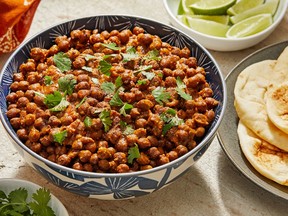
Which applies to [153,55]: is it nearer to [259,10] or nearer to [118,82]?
[118,82]

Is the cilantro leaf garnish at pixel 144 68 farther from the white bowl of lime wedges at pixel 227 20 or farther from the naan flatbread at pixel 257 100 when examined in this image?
the white bowl of lime wedges at pixel 227 20

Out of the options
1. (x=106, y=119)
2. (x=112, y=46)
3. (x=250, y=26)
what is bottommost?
(x=250, y=26)

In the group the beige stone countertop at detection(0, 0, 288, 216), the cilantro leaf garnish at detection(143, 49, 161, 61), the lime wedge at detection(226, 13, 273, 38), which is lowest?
the beige stone countertop at detection(0, 0, 288, 216)

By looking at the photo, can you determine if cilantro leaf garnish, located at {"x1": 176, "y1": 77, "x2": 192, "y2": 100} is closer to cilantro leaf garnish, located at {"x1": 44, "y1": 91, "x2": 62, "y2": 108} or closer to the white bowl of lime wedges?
cilantro leaf garnish, located at {"x1": 44, "y1": 91, "x2": 62, "y2": 108}

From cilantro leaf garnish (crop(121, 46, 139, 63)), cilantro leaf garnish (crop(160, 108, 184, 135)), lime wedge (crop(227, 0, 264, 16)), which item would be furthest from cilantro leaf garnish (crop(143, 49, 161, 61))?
lime wedge (crop(227, 0, 264, 16))

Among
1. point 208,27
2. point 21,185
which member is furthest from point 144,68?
point 208,27

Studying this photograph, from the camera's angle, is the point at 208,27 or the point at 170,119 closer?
the point at 170,119

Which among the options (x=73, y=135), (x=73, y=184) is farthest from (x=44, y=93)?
(x=73, y=184)

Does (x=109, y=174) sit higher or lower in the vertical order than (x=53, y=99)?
lower
